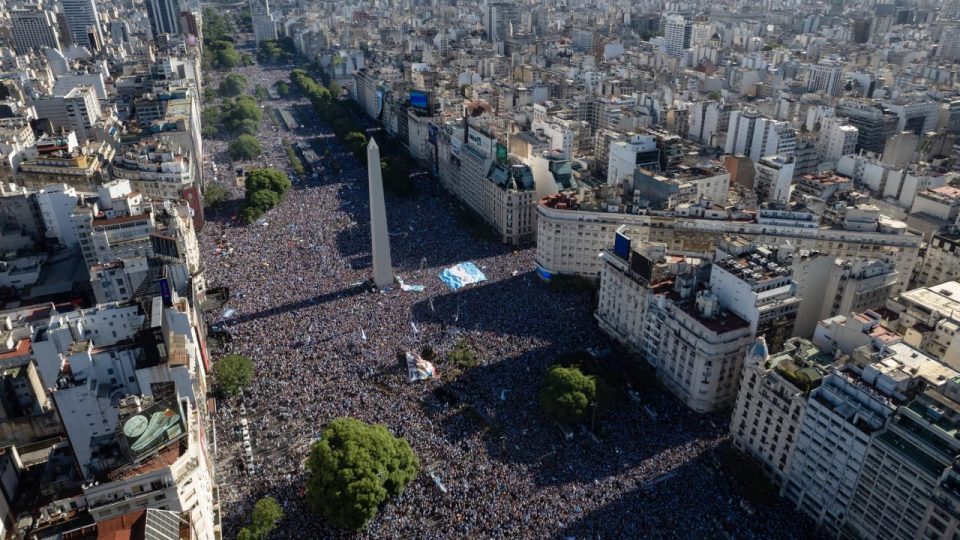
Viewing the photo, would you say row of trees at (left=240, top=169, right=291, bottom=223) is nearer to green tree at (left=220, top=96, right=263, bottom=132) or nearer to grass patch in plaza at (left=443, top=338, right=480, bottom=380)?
green tree at (left=220, top=96, right=263, bottom=132)

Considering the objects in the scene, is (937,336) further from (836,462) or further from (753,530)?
(753,530)

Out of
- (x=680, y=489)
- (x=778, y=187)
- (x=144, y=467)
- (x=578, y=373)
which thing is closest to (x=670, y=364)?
(x=578, y=373)

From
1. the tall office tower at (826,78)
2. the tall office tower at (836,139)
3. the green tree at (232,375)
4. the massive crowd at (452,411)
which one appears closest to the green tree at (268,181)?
the massive crowd at (452,411)

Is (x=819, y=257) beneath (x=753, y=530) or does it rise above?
above

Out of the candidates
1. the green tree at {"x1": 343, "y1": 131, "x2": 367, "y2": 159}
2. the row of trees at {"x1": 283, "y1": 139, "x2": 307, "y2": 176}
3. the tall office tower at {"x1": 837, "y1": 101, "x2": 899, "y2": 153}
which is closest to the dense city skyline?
the row of trees at {"x1": 283, "y1": 139, "x2": 307, "y2": 176}

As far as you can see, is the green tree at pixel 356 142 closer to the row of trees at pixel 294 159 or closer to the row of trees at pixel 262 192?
the row of trees at pixel 294 159

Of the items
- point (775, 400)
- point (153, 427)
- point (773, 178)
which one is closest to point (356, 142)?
point (773, 178)
